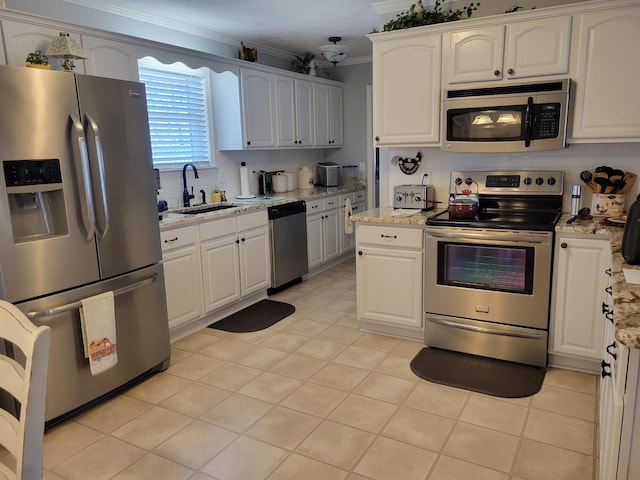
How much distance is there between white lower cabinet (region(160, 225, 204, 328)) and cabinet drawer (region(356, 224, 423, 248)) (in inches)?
50.3

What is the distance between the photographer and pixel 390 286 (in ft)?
11.4

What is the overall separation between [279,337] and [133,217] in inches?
58.0

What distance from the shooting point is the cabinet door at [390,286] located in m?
3.38

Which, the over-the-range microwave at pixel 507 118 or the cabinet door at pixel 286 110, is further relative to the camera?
the cabinet door at pixel 286 110

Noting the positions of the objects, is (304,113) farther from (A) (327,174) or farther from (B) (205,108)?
(B) (205,108)

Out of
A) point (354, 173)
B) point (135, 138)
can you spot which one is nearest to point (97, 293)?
point (135, 138)

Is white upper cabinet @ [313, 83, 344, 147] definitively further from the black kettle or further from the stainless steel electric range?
Result: the black kettle

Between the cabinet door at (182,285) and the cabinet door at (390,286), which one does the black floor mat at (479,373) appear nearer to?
the cabinet door at (390,286)

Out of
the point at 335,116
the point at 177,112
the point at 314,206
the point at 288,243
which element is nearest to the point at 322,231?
the point at 314,206

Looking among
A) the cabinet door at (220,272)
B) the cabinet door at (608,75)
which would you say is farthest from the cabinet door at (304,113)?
the cabinet door at (608,75)

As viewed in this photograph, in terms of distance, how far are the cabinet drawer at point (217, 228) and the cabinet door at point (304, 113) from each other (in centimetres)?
182

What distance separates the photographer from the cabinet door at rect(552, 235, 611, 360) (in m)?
2.78

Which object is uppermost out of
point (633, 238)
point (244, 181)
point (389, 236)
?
point (244, 181)

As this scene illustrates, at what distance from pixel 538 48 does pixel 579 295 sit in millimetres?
1568
